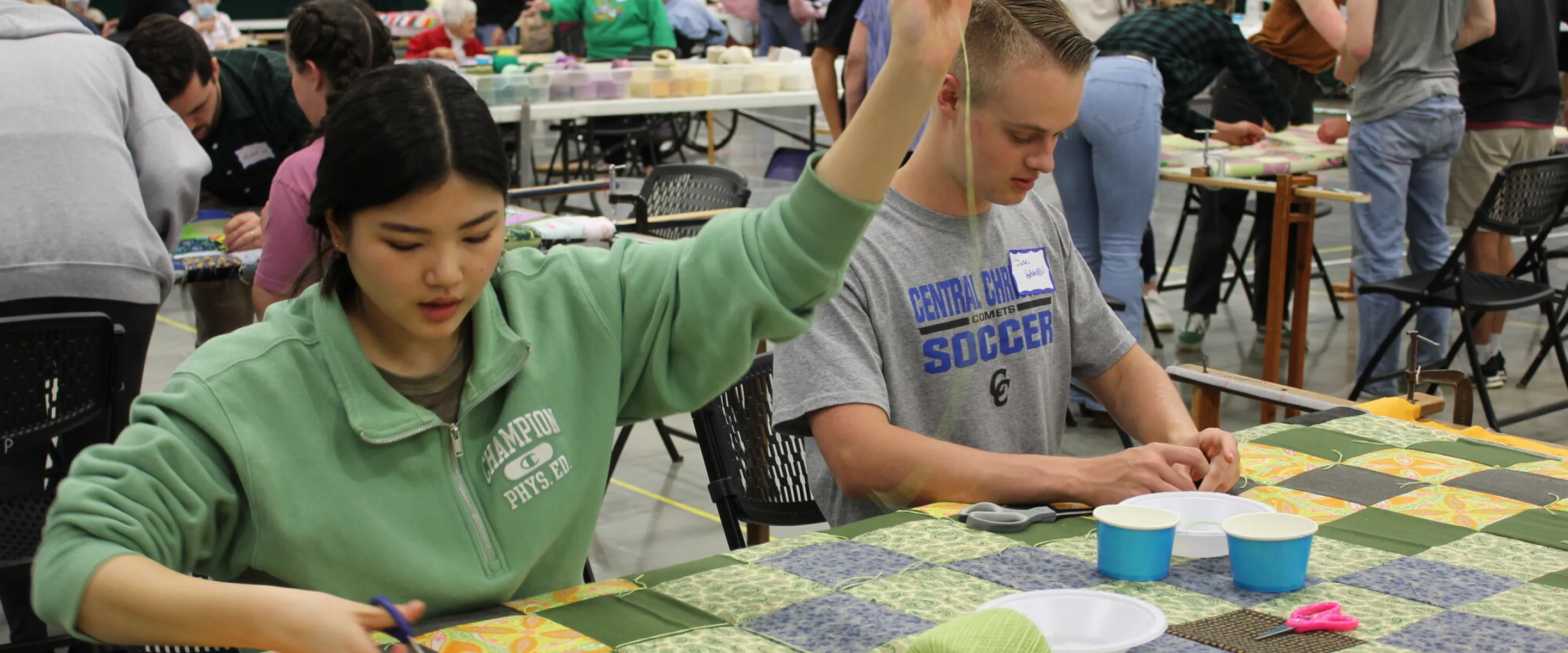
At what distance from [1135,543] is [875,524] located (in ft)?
1.11

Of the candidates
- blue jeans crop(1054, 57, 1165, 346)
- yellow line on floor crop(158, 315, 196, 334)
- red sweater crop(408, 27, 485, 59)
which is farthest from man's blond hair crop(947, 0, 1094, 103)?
red sweater crop(408, 27, 485, 59)

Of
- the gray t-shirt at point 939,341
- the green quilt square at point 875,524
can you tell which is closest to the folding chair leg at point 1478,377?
the gray t-shirt at point 939,341

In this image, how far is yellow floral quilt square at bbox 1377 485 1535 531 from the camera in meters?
1.67

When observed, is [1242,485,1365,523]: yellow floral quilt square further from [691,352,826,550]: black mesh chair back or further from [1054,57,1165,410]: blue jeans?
[1054,57,1165,410]: blue jeans

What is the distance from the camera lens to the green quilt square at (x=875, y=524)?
1.63 m

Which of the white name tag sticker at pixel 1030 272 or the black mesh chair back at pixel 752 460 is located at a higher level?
the white name tag sticker at pixel 1030 272

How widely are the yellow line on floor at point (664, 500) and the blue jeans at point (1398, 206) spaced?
2209 mm

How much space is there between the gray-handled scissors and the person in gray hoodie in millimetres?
1768

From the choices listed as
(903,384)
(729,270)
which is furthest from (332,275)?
(903,384)

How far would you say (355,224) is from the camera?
1300 millimetres

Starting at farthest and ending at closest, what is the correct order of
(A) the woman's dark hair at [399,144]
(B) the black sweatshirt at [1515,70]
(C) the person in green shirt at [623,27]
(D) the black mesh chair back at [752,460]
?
1. (C) the person in green shirt at [623,27]
2. (B) the black sweatshirt at [1515,70]
3. (D) the black mesh chair back at [752,460]
4. (A) the woman's dark hair at [399,144]

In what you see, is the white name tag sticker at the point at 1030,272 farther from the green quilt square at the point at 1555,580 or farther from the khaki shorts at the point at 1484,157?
the khaki shorts at the point at 1484,157

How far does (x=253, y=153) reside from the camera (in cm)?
396

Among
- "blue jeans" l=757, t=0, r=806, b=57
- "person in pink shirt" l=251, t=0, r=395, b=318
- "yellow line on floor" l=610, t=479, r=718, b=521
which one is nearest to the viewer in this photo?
"person in pink shirt" l=251, t=0, r=395, b=318
